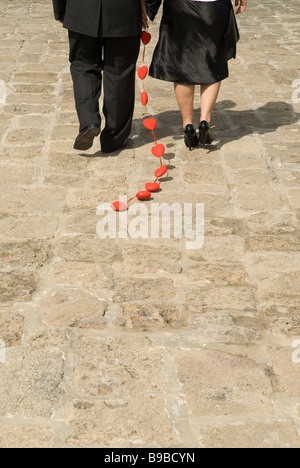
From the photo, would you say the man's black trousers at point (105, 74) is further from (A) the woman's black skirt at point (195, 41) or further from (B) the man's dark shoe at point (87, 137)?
(A) the woman's black skirt at point (195, 41)

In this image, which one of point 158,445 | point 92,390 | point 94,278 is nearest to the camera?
point 158,445

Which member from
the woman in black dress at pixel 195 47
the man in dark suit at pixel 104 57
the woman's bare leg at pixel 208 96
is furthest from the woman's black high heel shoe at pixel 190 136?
the man in dark suit at pixel 104 57

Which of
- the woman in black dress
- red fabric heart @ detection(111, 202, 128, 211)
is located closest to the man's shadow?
the woman in black dress

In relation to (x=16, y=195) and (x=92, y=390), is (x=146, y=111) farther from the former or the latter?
(x=92, y=390)

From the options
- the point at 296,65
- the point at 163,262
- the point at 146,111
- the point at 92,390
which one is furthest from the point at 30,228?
the point at 296,65

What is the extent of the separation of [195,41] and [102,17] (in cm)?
68

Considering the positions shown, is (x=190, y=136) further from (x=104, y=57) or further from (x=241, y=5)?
(x=241, y=5)

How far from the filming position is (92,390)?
289 centimetres

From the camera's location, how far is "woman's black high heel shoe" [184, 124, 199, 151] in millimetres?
5367

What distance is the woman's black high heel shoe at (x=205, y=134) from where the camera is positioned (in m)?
5.32

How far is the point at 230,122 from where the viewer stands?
6.14 meters

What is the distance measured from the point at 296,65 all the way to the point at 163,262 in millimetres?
4683

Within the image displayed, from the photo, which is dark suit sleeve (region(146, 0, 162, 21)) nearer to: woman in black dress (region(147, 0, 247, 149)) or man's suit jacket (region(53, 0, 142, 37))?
woman in black dress (region(147, 0, 247, 149))

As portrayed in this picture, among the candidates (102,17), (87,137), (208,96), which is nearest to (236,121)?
(208,96)
